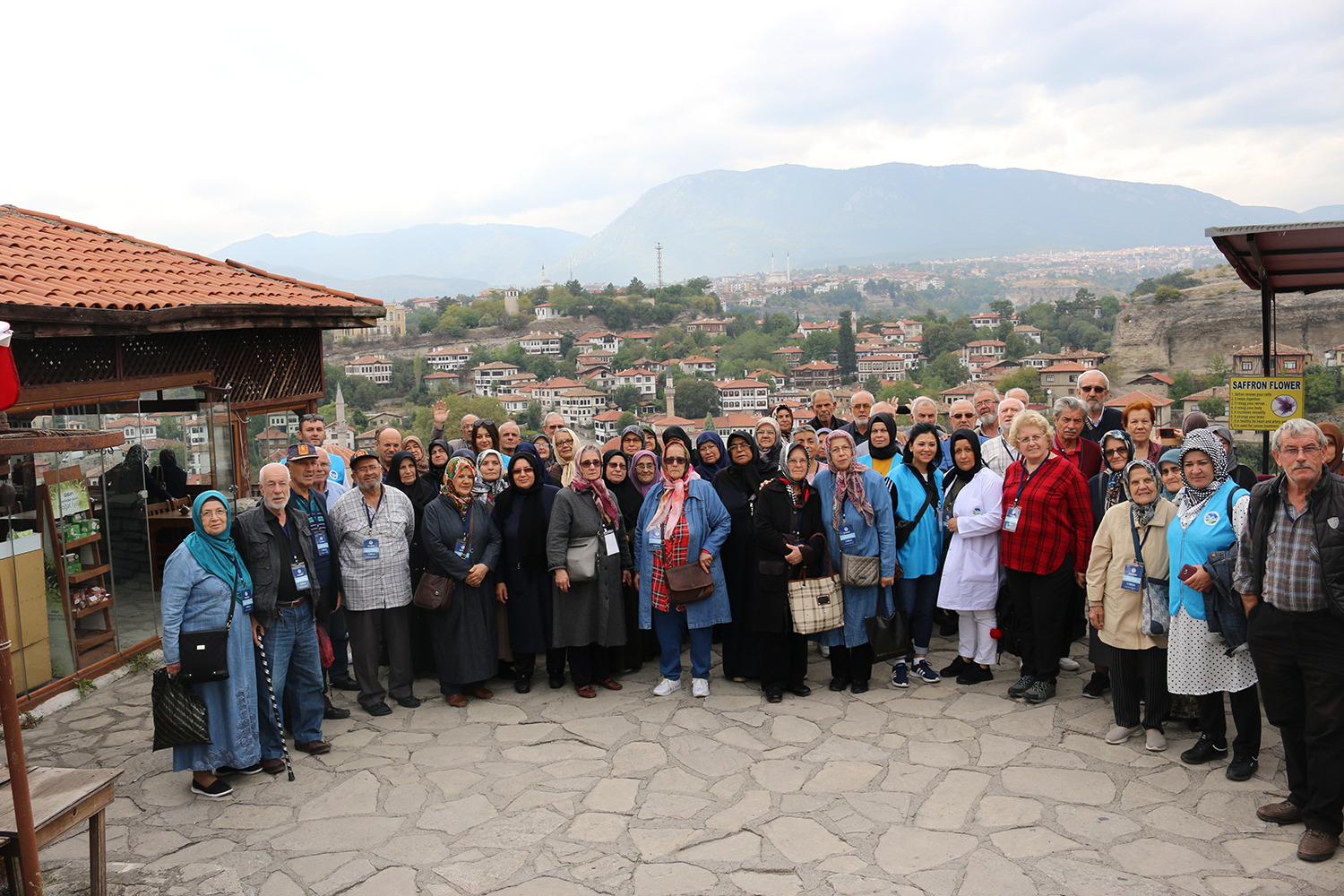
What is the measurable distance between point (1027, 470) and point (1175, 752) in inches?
55.2

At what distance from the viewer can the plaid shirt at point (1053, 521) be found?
13.5 feet

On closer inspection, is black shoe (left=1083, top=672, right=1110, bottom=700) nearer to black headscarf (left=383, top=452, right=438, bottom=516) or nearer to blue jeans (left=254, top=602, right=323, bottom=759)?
black headscarf (left=383, top=452, right=438, bottom=516)

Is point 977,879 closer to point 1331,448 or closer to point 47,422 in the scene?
point 1331,448

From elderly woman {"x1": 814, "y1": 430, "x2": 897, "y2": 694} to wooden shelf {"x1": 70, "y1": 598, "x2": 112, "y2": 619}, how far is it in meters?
4.40

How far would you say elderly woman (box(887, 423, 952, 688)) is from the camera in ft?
15.1

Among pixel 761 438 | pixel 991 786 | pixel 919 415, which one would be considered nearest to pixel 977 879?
pixel 991 786

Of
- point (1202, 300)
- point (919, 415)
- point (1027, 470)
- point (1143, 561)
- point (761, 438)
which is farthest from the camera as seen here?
point (1202, 300)

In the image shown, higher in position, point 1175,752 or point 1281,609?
point 1281,609

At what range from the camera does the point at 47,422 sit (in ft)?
16.1

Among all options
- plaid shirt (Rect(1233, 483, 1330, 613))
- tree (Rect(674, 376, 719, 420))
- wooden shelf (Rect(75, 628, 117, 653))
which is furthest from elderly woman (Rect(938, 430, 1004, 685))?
tree (Rect(674, 376, 719, 420))

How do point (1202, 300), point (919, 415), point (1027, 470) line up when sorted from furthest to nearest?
point (1202, 300) → point (919, 415) → point (1027, 470)

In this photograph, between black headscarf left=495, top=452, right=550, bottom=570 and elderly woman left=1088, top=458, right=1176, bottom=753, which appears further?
black headscarf left=495, top=452, right=550, bottom=570

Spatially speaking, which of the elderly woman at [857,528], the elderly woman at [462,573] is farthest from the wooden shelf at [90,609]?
the elderly woman at [857,528]

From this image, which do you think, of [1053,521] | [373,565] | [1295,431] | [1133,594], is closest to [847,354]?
[1053,521]
